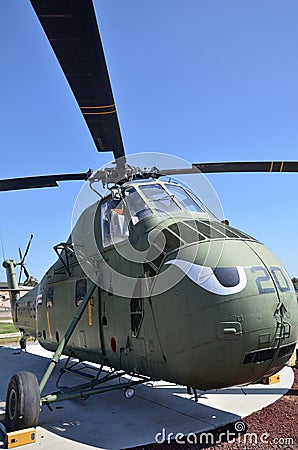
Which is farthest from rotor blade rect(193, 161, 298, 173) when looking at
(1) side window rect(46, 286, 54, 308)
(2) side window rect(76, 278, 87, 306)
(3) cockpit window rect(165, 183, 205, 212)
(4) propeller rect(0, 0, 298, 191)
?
(1) side window rect(46, 286, 54, 308)

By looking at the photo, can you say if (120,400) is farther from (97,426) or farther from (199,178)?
(199,178)

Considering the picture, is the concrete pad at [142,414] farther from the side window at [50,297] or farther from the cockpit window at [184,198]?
the cockpit window at [184,198]

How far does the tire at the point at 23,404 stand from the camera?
5164 mm

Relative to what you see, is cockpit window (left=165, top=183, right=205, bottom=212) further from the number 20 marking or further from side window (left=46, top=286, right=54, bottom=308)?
side window (left=46, top=286, right=54, bottom=308)

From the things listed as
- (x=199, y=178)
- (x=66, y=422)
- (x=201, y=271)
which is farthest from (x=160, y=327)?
(x=199, y=178)

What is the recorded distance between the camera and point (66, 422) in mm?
5988

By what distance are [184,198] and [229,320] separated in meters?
2.45

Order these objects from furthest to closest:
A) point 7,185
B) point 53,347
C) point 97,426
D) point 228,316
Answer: point 53,347 < point 7,185 < point 97,426 < point 228,316

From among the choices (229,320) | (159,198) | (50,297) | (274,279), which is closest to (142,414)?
(229,320)

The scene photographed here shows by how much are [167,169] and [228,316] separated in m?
3.17

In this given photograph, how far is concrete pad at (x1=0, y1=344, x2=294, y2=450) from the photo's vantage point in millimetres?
5297

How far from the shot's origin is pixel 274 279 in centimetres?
487

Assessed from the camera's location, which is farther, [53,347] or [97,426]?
[53,347]

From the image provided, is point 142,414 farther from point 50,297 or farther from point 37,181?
point 37,181
